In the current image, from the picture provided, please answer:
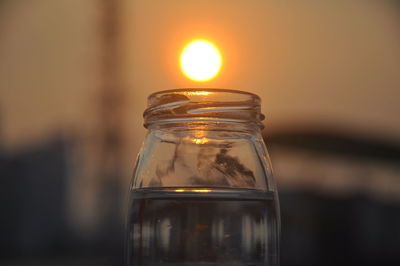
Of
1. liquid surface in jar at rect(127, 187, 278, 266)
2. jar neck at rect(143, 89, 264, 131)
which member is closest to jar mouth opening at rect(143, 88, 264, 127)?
jar neck at rect(143, 89, 264, 131)

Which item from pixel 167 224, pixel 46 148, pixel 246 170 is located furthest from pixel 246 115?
pixel 46 148

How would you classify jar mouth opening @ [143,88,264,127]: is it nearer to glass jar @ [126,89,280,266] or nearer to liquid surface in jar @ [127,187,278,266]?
glass jar @ [126,89,280,266]

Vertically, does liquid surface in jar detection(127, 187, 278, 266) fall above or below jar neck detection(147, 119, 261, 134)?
below

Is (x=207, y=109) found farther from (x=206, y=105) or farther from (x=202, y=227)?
(x=202, y=227)

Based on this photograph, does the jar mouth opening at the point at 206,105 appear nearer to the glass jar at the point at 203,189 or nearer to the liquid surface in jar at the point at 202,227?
the glass jar at the point at 203,189

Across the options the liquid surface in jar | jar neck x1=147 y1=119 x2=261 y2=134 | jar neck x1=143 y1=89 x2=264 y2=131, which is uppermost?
jar neck x1=143 y1=89 x2=264 y2=131

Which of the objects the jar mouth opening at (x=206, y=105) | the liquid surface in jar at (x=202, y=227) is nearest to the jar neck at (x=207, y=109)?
the jar mouth opening at (x=206, y=105)

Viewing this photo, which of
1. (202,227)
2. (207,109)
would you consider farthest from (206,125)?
(202,227)
